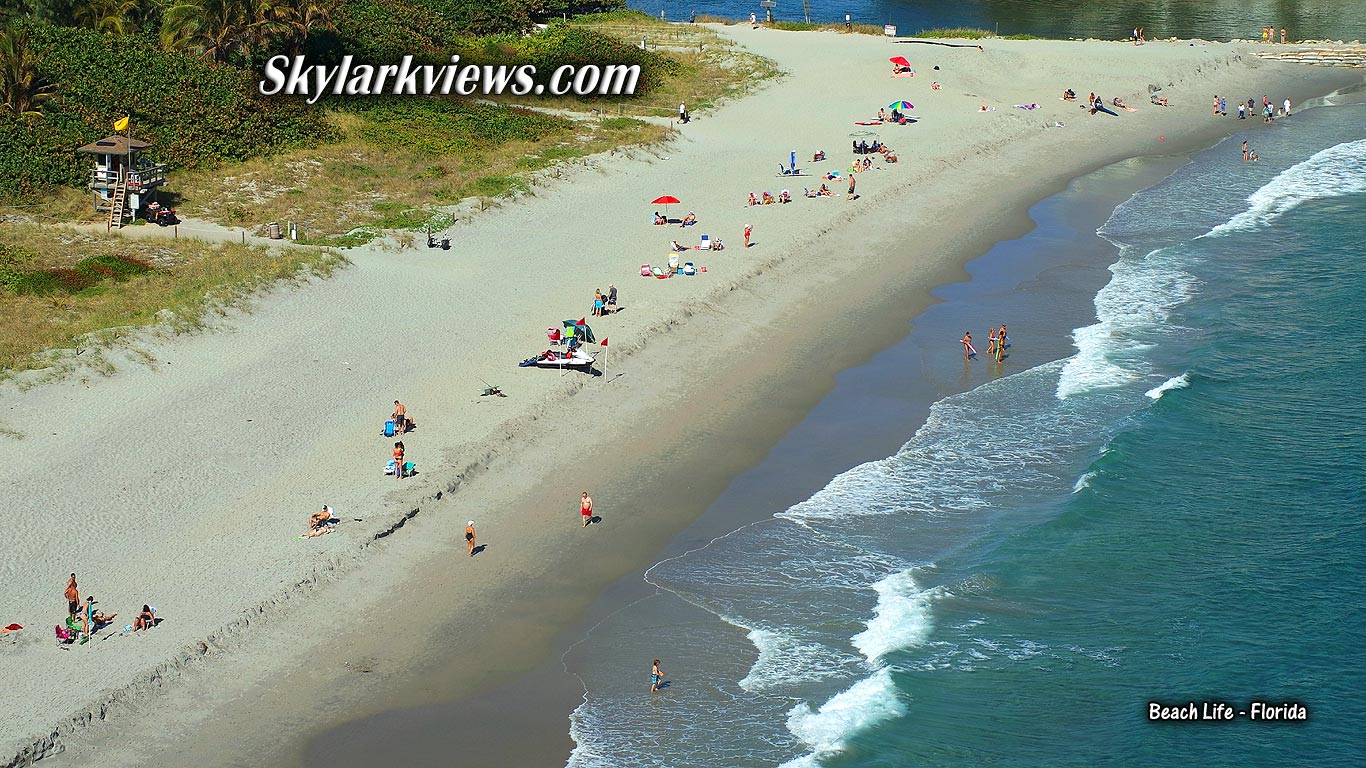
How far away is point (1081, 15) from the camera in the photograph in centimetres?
10756

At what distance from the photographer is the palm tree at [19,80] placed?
176 ft

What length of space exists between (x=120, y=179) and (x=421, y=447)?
22.5m

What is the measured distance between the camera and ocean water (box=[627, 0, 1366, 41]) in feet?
324

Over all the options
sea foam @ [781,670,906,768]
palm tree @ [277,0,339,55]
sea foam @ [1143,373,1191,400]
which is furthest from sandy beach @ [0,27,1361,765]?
palm tree @ [277,0,339,55]

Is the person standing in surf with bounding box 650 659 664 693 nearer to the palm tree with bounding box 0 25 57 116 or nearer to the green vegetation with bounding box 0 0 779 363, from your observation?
the green vegetation with bounding box 0 0 779 363

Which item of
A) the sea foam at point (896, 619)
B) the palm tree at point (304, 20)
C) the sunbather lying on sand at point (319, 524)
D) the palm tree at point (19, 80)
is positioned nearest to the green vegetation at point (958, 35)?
the palm tree at point (304, 20)

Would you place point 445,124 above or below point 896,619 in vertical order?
above

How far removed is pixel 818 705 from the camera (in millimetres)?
26125

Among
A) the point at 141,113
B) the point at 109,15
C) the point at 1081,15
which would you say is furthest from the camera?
the point at 1081,15

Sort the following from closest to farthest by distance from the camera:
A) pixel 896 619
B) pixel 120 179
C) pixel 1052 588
→ pixel 896 619 → pixel 1052 588 → pixel 120 179

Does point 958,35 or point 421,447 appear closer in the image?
point 421,447

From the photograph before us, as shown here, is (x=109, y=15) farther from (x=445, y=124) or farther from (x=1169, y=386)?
(x=1169, y=386)

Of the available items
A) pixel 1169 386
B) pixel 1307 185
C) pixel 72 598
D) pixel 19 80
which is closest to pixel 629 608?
pixel 72 598

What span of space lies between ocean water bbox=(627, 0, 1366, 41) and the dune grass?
2562 inches
